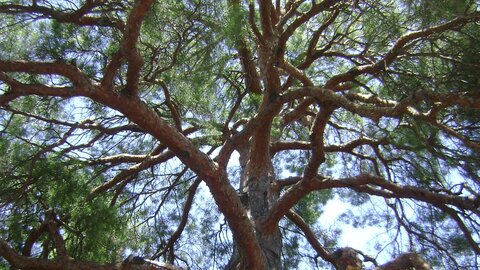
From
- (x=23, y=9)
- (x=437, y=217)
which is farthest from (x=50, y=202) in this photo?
(x=437, y=217)

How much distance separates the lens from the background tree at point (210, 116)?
9.05 ft

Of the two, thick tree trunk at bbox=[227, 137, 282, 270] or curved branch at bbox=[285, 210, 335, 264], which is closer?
thick tree trunk at bbox=[227, 137, 282, 270]

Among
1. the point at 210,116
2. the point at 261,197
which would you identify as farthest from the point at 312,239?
the point at 210,116

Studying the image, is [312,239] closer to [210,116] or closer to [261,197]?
[261,197]

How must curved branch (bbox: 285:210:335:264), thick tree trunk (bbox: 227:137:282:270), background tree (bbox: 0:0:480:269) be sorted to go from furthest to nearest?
curved branch (bbox: 285:210:335:264) → thick tree trunk (bbox: 227:137:282:270) → background tree (bbox: 0:0:480:269)

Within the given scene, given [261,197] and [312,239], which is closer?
[261,197]

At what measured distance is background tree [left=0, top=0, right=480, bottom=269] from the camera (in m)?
2.76

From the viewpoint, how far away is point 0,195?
307 cm

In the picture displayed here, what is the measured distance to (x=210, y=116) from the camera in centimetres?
372

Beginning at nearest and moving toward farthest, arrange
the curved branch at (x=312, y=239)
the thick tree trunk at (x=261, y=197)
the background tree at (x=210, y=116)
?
the background tree at (x=210, y=116), the thick tree trunk at (x=261, y=197), the curved branch at (x=312, y=239)

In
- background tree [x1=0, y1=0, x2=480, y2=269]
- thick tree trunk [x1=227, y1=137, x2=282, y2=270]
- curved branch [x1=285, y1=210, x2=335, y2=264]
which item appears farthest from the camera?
curved branch [x1=285, y1=210, x2=335, y2=264]

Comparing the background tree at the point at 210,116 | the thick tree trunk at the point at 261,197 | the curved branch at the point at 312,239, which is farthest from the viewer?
the curved branch at the point at 312,239

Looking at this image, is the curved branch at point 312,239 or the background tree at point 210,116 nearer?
the background tree at point 210,116

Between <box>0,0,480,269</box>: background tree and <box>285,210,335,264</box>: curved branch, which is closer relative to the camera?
<box>0,0,480,269</box>: background tree
